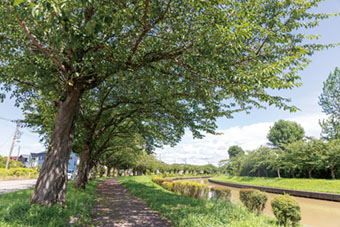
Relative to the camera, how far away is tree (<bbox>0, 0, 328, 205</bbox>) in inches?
181

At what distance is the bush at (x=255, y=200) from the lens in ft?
31.8

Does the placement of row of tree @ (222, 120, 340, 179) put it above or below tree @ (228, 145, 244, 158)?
below

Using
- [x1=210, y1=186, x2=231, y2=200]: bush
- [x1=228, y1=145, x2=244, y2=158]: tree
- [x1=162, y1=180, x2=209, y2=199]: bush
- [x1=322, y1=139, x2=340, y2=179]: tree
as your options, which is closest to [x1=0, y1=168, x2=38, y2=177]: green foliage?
[x1=162, y1=180, x2=209, y2=199]: bush

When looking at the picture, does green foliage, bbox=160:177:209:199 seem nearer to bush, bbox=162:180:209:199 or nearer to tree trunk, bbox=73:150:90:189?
bush, bbox=162:180:209:199

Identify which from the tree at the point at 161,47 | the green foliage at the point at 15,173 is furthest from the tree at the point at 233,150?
the tree at the point at 161,47

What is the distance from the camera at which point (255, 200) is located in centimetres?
975

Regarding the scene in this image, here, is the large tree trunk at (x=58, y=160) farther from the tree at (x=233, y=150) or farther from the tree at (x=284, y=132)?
the tree at (x=233, y=150)

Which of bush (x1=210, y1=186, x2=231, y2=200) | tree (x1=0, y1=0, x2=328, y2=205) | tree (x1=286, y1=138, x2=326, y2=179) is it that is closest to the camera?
tree (x1=0, y1=0, x2=328, y2=205)

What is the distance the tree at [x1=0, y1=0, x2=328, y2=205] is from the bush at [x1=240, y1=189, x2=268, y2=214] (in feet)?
19.8

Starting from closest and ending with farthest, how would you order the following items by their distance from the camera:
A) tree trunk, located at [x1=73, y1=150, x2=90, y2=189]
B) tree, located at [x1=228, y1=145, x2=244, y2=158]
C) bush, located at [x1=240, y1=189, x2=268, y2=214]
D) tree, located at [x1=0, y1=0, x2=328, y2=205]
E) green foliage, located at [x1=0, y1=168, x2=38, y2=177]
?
tree, located at [x1=0, y1=0, x2=328, y2=205] < bush, located at [x1=240, y1=189, x2=268, y2=214] < tree trunk, located at [x1=73, y1=150, x2=90, y2=189] < green foliage, located at [x1=0, y1=168, x2=38, y2=177] < tree, located at [x1=228, y1=145, x2=244, y2=158]

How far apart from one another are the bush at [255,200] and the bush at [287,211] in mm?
2080

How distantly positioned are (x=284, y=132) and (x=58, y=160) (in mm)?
56845

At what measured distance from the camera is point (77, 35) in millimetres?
4098

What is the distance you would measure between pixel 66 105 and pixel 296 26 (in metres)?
7.71
